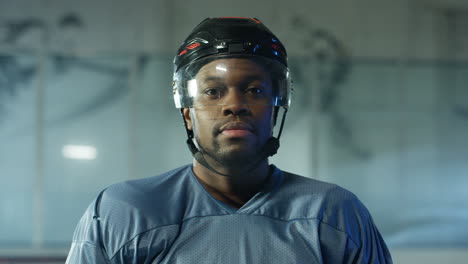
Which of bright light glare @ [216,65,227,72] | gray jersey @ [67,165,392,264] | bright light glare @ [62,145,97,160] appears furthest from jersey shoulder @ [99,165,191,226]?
bright light glare @ [62,145,97,160]

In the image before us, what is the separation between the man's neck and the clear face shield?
7.6 inches

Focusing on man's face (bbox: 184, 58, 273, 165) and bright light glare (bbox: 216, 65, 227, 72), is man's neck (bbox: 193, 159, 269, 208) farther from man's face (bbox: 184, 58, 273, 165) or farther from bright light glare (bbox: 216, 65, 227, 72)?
bright light glare (bbox: 216, 65, 227, 72)

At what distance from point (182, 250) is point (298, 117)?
4.95 m

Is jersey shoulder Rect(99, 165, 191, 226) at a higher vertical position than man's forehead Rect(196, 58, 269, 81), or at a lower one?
lower

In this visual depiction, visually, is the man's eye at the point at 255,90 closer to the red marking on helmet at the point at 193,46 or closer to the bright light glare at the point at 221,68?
the bright light glare at the point at 221,68

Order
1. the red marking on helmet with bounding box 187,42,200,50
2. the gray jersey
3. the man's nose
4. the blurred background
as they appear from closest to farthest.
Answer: the gray jersey → the man's nose → the red marking on helmet with bounding box 187,42,200,50 → the blurred background

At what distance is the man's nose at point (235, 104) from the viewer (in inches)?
69.6

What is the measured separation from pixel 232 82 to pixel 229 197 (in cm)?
36

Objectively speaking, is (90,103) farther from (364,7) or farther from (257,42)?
(257,42)

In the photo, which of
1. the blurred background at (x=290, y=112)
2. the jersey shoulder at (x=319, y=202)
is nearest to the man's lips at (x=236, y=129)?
Answer: the jersey shoulder at (x=319, y=202)

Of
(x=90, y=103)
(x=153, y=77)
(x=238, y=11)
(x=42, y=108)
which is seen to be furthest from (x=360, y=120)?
(x=42, y=108)

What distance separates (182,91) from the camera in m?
1.94

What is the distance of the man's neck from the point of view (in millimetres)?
1853

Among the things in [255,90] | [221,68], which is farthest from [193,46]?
[255,90]
